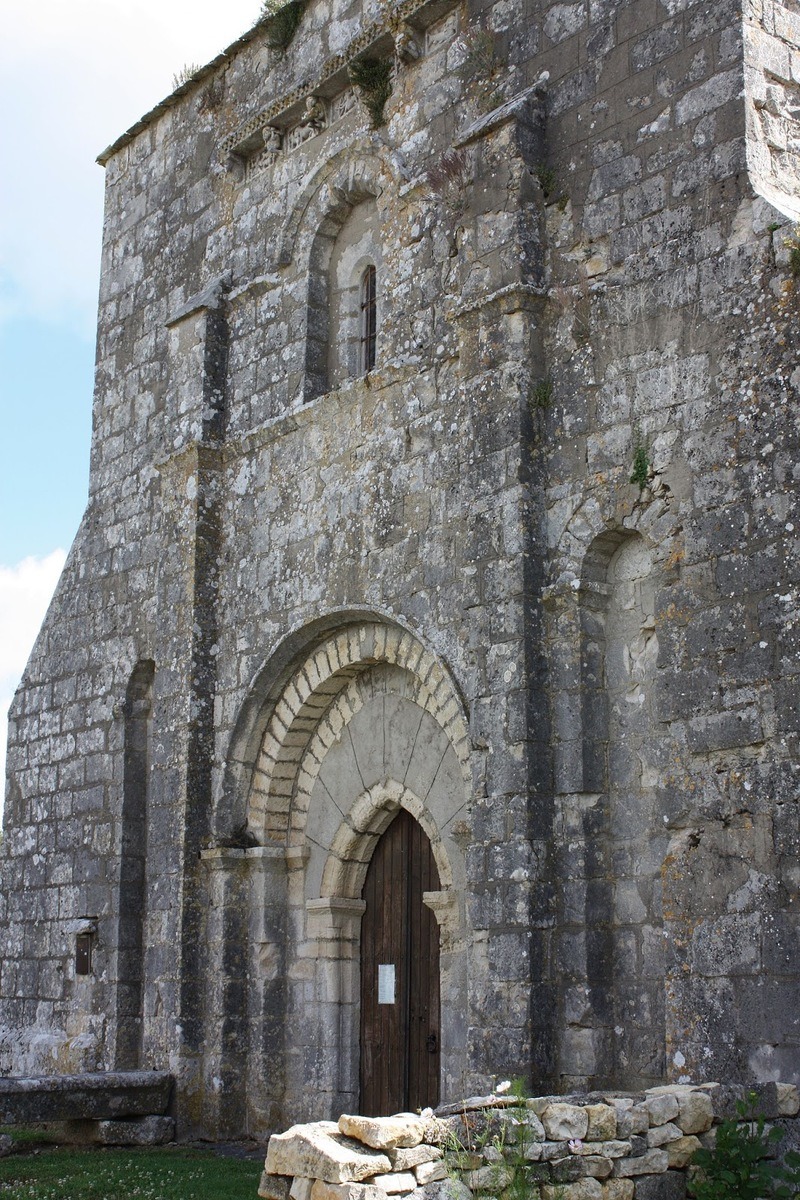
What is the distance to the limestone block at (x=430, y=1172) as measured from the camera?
505 centimetres

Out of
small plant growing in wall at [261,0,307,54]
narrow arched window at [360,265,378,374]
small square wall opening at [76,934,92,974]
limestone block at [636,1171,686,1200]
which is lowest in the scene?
limestone block at [636,1171,686,1200]

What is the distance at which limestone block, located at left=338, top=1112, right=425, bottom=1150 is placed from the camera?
16.5 feet

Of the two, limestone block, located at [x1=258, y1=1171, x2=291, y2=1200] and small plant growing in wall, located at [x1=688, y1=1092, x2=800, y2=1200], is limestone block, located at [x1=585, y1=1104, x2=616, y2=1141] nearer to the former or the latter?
small plant growing in wall, located at [x1=688, y1=1092, x2=800, y2=1200]

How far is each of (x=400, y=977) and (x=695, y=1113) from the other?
10.7 feet

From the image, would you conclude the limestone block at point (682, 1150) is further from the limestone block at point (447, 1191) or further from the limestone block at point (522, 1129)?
the limestone block at point (447, 1191)

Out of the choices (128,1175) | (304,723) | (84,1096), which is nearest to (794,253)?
(304,723)

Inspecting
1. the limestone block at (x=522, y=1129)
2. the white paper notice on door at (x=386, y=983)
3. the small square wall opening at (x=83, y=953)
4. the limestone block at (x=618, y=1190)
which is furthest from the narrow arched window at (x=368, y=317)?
the limestone block at (x=618, y=1190)

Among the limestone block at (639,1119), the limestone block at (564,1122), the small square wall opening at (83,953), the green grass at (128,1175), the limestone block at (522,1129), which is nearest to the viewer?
the limestone block at (522,1129)

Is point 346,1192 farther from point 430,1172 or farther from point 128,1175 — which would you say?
point 128,1175

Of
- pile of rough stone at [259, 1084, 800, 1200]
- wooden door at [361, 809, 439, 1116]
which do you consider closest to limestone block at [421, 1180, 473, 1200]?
pile of rough stone at [259, 1084, 800, 1200]

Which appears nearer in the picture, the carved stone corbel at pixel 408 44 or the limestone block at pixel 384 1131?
the limestone block at pixel 384 1131

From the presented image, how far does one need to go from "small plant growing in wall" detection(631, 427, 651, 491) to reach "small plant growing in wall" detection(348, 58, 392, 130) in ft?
11.7

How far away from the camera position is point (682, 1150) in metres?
5.78

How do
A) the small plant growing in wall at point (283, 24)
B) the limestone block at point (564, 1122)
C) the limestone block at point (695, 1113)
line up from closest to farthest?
the limestone block at point (564, 1122), the limestone block at point (695, 1113), the small plant growing in wall at point (283, 24)
